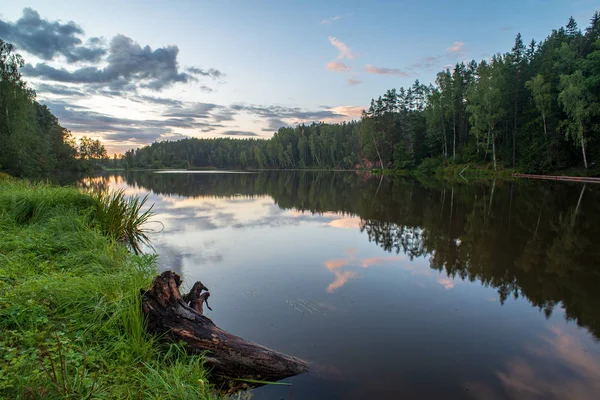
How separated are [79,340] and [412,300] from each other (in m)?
4.79

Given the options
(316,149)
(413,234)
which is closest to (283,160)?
(316,149)

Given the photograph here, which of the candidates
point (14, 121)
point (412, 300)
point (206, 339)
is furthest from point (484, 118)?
point (14, 121)

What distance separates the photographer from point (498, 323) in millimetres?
4938

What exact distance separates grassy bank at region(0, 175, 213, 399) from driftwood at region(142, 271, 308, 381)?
0.41 feet

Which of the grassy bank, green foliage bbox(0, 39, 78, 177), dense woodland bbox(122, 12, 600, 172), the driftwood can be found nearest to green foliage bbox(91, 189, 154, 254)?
the grassy bank

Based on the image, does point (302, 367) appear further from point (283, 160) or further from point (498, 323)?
point (283, 160)

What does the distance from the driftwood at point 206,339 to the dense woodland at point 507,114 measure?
39.3 meters

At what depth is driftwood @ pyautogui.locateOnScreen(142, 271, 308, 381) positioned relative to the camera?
3455 mm

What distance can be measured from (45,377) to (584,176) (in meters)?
41.6

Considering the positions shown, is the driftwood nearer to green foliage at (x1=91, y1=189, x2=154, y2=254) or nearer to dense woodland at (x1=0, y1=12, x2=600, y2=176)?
green foliage at (x1=91, y1=189, x2=154, y2=254)

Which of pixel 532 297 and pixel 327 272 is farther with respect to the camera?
pixel 327 272

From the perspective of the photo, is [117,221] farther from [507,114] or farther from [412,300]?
[507,114]

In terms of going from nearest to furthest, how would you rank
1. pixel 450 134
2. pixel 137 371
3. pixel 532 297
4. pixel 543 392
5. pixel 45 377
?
pixel 45 377 → pixel 137 371 → pixel 543 392 → pixel 532 297 → pixel 450 134

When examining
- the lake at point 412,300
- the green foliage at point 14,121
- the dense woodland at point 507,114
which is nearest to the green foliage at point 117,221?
the lake at point 412,300
